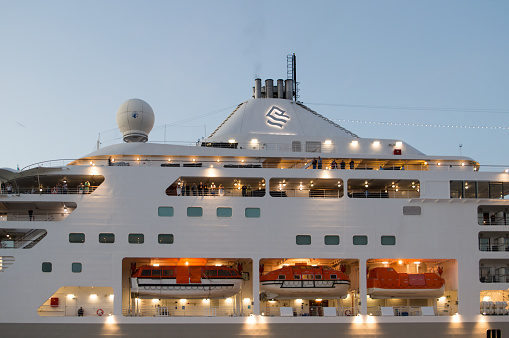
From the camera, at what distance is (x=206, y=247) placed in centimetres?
2752

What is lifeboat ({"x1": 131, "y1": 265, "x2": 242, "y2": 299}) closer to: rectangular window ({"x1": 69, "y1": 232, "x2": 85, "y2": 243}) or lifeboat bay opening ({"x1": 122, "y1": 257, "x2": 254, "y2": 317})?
lifeboat bay opening ({"x1": 122, "y1": 257, "x2": 254, "y2": 317})

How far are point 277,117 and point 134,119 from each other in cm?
771

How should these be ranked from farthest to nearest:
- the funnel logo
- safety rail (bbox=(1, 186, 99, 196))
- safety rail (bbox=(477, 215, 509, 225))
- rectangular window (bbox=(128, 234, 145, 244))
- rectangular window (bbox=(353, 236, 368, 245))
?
the funnel logo
safety rail (bbox=(477, 215, 509, 225))
rectangular window (bbox=(353, 236, 368, 245))
safety rail (bbox=(1, 186, 99, 196))
rectangular window (bbox=(128, 234, 145, 244))

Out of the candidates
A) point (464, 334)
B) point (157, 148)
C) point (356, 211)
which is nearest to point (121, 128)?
point (157, 148)

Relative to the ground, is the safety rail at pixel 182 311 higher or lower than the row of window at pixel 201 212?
lower

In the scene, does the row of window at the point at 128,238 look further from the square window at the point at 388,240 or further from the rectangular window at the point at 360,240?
the square window at the point at 388,240

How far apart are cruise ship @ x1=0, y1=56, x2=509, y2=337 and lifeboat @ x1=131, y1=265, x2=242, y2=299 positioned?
0.06m

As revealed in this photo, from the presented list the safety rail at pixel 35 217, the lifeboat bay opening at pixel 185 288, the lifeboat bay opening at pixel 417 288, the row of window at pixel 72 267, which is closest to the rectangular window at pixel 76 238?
the row of window at pixel 72 267

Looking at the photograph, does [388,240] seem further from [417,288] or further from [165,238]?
[165,238]

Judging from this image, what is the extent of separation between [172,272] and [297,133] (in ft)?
34.5

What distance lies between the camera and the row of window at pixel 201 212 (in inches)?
1092

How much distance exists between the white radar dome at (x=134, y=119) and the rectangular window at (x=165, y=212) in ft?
17.2

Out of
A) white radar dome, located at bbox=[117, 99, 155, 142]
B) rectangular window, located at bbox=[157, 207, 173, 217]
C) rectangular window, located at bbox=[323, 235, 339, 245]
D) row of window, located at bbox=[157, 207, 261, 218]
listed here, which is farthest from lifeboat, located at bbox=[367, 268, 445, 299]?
white radar dome, located at bbox=[117, 99, 155, 142]

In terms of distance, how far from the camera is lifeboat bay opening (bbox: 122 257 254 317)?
2755 centimetres
